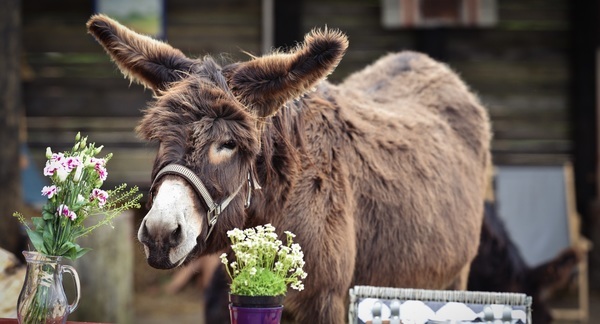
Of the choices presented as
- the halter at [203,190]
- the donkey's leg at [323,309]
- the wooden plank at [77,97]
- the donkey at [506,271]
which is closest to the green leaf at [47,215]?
the halter at [203,190]

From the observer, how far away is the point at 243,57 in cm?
898

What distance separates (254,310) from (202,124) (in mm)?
764

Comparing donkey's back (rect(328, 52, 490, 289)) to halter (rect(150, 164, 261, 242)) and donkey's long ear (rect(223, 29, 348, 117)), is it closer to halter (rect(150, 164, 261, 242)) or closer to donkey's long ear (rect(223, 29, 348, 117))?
donkey's long ear (rect(223, 29, 348, 117))

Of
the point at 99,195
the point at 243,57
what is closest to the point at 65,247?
the point at 99,195

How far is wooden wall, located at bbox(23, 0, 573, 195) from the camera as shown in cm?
880

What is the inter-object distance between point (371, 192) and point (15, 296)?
152cm

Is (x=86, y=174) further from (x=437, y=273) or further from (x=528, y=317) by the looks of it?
(x=437, y=273)

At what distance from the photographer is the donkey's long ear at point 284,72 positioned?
3.25 meters

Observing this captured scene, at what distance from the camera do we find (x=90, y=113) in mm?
8906

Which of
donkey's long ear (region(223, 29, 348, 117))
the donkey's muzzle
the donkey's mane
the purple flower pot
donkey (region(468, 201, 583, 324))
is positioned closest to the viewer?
the purple flower pot

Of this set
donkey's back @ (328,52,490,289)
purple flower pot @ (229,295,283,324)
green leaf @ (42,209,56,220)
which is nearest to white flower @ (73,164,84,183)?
green leaf @ (42,209,56,220)

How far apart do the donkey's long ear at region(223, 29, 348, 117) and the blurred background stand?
205 inches

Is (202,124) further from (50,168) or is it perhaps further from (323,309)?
(323,309)

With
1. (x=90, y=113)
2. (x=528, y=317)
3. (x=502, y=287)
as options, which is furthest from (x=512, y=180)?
(x=528, y=317)
